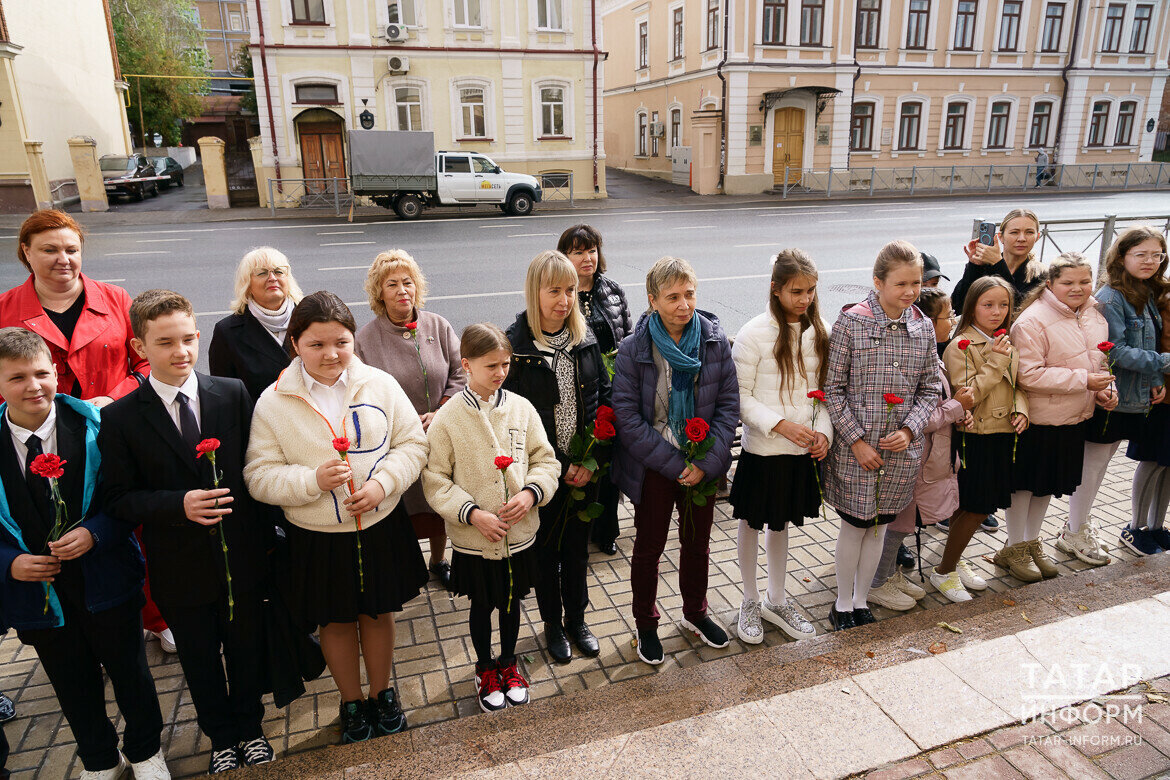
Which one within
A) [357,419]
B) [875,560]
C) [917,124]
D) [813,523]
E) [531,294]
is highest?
[917,124]

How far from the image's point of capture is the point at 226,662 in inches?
125

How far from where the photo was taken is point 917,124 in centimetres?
3197

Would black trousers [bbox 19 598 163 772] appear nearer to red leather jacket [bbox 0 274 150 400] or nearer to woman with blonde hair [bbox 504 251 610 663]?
red leather jacket [bbox 0 274 150 400]

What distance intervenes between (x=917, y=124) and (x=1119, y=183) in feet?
33.8

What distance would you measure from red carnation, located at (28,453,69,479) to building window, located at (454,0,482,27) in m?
26.6

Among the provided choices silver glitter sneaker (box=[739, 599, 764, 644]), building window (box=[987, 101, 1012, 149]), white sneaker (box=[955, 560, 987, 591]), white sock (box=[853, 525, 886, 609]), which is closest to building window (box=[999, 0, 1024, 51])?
building window (box=[987, 101, 1012, 149])

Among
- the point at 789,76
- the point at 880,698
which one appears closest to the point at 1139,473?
the point at 880,698

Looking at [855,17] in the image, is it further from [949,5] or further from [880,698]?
[880,698]

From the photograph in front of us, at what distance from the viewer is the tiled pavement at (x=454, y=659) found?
11.0 feet

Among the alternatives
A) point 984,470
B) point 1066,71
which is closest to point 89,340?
point 984,470

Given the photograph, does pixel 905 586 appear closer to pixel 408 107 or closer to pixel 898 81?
pixel 408 107

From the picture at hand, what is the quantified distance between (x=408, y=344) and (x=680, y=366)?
5.13ft

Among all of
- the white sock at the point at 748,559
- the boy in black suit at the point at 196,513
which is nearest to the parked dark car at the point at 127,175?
the boy in black suit at the point at 196,513

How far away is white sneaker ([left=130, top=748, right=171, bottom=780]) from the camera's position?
3.05m
